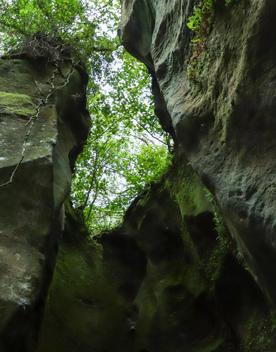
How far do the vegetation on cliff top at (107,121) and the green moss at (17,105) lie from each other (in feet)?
14.8

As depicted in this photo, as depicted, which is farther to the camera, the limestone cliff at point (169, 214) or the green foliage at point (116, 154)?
the green foliage at point (116, 154)

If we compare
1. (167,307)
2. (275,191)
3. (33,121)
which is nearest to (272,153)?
(275,191)

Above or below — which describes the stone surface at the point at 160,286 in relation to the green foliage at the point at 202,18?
below

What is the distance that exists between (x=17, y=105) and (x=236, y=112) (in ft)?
19.6

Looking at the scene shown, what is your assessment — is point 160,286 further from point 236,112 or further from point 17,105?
point 236,112

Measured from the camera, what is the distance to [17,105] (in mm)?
10531

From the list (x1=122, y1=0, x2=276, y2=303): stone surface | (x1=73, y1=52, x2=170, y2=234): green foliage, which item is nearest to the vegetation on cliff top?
(x1=73, y1=52, x2=170, y2=234): green foliage

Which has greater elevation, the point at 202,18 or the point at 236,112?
the point at 202,18

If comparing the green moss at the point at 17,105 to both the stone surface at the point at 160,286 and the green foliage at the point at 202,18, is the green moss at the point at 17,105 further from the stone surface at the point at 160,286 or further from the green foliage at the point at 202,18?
the green foliage at the point at 202,18

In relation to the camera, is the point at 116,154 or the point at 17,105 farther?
the point at 116,154

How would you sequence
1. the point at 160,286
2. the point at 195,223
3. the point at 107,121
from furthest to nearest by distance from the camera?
the point at 107,121 → the point at 160,286 → the point at 195,223

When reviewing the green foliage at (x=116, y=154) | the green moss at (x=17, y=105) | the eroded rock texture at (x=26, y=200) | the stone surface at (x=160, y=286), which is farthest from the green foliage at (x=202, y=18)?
the green foliage at (x=116, y=154)

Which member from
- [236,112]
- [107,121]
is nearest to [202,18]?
[236,112]

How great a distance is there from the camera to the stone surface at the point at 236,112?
5.78m
